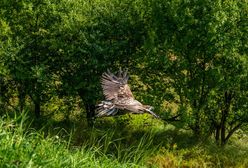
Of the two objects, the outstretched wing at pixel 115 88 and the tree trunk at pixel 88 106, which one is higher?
the outstretched wing at pixel 115 88

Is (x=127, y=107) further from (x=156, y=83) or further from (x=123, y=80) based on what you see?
(x=156, y=83)

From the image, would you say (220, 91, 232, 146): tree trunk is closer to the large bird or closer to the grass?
the grass

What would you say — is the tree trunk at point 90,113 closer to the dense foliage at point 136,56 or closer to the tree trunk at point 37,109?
the dense foliage at point 136,56

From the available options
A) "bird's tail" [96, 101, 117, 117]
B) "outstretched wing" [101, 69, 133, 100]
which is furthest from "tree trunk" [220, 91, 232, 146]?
"bird's tail" [96, 101, 117, 117]

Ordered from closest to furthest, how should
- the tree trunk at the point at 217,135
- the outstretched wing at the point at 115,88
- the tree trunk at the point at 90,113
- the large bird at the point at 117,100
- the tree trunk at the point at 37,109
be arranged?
the large bird at the point at 117,100
the outstretched wing at the point at 115,88
the tree trunk at the point at 217,135
the tree trunk at the point at 90,113
the tree trunk at the point at 37,109

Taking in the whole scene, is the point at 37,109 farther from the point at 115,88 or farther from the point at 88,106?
the point at 115,88

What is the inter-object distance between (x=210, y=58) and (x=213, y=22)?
1.23 metres

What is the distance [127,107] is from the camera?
902 centimetres

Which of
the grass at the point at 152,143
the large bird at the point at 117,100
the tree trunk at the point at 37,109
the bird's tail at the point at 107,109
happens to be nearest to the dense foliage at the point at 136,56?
the tree trunk at the point at 37,109

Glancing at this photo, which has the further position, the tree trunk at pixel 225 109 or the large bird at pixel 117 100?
the tree trunk at pixel 225 109

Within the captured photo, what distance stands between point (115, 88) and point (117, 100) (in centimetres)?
61

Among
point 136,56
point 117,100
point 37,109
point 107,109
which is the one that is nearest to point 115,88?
point 117,100

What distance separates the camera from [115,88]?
9.99 metres

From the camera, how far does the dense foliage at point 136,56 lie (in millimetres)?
13938
